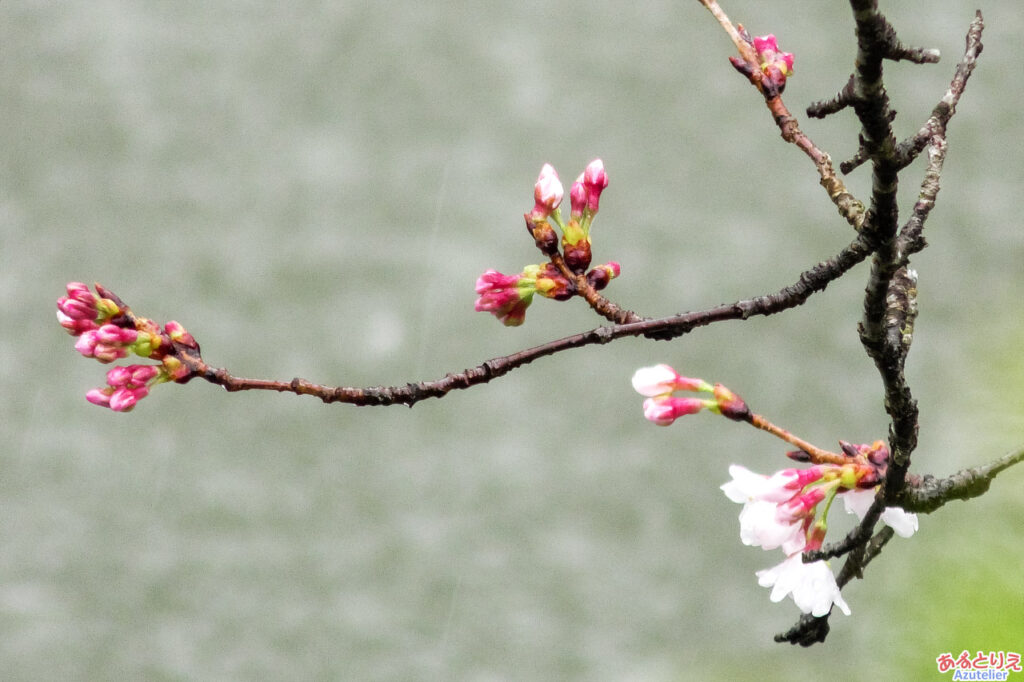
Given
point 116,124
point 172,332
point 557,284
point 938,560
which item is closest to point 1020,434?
point 938,560

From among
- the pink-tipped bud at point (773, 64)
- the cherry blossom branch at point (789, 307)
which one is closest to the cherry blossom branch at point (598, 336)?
the cherry blossom branch at point (789, 307)

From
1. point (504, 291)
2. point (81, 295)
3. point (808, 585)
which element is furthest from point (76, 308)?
point (808, 585)

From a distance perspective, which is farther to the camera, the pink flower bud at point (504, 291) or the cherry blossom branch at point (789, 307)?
the pink flower bud at point (504, 291)

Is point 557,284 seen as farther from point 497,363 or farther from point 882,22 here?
point 882,22

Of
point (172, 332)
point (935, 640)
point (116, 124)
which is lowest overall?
point (935, 640)

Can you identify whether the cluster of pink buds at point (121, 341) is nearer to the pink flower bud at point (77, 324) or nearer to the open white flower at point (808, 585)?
the pink flower bud at point (77, 324)

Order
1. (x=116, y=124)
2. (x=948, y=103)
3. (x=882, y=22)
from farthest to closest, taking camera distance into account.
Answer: (x=116, y=124) < (x=948, y=103) < (x=882, y=22)

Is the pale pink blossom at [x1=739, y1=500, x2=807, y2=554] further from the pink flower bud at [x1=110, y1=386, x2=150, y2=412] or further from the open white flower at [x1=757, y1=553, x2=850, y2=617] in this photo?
the pink flower bud at [x1=110, y1=386, x2=150, y2=412]

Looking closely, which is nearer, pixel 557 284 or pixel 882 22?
pixel 882 22
